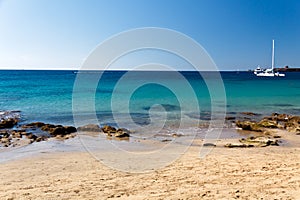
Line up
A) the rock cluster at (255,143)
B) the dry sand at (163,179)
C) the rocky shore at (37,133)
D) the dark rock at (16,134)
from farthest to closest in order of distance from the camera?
the dark rock at (16,134) → the rocky shore at (37,133) → the rock cluster at (255,143) → the dry sand at (163,179)

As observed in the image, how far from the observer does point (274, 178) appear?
23.7 ft

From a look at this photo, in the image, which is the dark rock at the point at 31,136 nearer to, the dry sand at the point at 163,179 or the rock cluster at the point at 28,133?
the rock cluster at the point at 28,133

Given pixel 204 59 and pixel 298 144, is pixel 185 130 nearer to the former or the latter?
pixel 298 144

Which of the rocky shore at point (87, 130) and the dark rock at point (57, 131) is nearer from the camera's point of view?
the rocky shore at point (87, 130)

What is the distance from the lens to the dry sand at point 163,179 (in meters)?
6.33

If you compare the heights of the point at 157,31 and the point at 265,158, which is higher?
the point at 157,31

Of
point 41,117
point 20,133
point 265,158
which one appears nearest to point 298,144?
point 265,158

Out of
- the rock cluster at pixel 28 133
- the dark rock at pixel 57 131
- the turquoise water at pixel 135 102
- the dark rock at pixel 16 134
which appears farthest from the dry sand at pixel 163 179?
the turquoise water at pixel 135 102

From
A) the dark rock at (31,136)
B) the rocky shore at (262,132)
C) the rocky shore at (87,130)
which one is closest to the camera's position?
the rocky shore at (262,132)

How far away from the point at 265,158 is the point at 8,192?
7990 mm

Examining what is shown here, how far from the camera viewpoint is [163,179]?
739cm

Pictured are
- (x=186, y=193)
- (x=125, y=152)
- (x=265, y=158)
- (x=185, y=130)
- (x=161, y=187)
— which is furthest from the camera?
(x=185, y=130)

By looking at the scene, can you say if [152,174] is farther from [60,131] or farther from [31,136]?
[31,136]

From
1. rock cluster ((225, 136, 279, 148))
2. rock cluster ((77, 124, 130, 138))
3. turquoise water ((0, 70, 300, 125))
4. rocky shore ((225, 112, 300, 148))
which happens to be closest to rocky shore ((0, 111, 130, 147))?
rock cluster ((77, 124, 130, 138))
